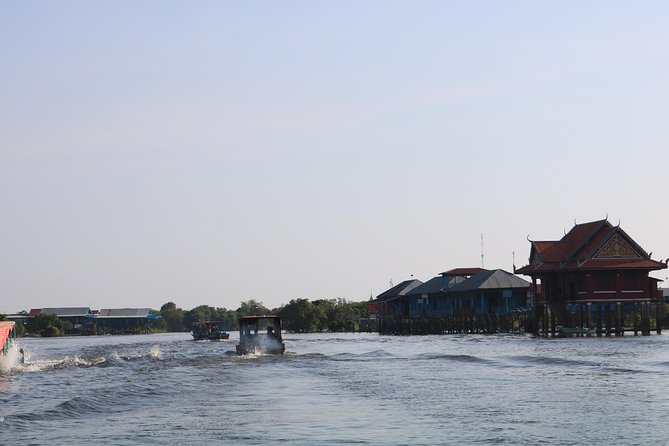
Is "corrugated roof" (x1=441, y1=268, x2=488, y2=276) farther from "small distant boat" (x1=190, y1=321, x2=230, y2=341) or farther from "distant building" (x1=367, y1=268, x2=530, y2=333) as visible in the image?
"small distant boat" (x1=190, y1=321, x2=230, y2=341)

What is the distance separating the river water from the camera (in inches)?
921

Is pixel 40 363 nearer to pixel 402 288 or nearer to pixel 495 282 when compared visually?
pixel 495 282

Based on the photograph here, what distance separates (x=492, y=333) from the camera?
348 feet

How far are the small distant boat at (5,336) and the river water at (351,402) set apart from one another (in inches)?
35.2

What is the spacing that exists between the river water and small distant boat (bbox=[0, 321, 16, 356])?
89 centimetres

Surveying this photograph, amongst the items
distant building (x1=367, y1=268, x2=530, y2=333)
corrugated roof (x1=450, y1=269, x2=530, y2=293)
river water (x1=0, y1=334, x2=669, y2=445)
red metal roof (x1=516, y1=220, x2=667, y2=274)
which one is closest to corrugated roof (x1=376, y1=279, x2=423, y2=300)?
distant building (x1=367, y1=268, x2=530, y2=333)

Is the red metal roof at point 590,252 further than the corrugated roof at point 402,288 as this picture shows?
No

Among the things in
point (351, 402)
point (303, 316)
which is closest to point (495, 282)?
point (303, 316)

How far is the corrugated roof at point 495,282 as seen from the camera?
109625mm

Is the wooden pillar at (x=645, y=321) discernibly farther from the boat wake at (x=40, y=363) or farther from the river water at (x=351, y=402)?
the boat wake at (x=40, y=363)

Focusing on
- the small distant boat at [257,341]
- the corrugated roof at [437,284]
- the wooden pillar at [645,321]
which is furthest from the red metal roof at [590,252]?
the corrugated roof at [437,284]

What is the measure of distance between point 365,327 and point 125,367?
368ft

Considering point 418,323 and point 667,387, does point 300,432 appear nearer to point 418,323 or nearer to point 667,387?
point 667,387

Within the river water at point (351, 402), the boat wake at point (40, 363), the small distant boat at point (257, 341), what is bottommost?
the river water at point (351, 402)
